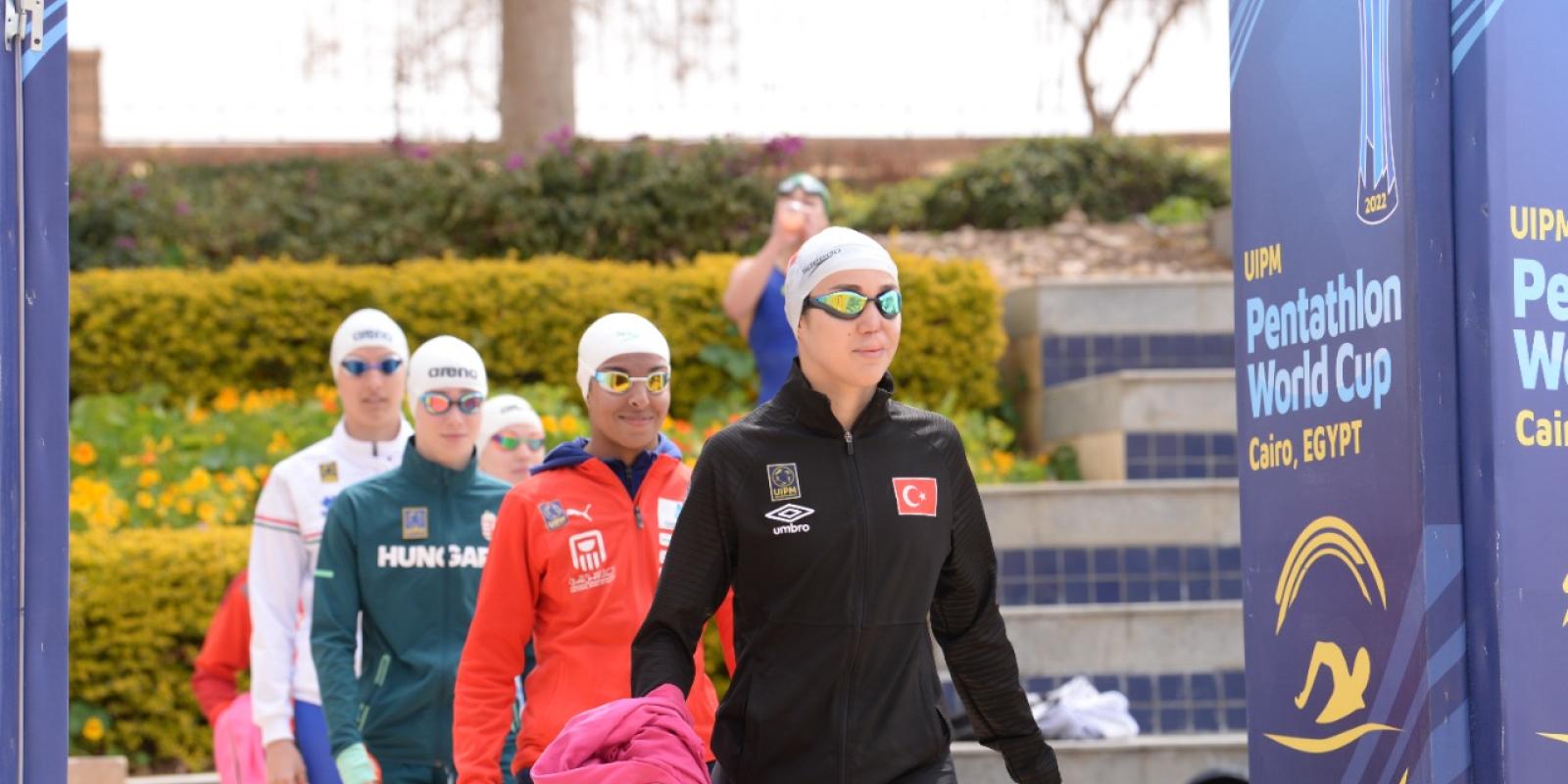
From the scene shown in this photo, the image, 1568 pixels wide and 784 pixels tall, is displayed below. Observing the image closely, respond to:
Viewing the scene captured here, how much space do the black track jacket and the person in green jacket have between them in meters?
1.74

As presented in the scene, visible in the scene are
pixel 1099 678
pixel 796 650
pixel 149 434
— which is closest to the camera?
pixel 796 650

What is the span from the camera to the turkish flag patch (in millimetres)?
4703

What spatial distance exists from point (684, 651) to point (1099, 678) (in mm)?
5673

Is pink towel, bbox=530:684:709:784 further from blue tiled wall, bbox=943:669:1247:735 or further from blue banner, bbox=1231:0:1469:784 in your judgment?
blue tiled wall, bbox=943:669:1247:735

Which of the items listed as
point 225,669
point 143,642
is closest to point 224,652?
point 225,669

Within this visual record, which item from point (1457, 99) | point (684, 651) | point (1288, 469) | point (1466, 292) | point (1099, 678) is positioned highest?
point (1457, 99)

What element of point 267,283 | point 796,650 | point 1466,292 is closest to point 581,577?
point 796,650

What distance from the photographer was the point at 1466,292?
4.29m

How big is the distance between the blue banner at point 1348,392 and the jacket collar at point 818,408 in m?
0.91

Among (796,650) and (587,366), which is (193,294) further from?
(796,650)

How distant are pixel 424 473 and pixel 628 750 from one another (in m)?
2.61

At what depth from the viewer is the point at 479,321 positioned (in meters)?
13.5

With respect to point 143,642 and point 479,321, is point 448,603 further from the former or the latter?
point 479,321

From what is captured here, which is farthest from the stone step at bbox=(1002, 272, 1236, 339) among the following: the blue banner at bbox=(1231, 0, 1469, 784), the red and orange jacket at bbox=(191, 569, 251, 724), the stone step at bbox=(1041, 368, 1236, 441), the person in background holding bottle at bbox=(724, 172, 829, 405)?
the blue banner at bbox=(1231, 0, 1469, 784)
